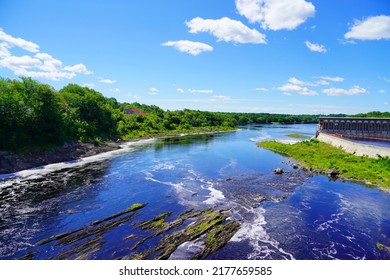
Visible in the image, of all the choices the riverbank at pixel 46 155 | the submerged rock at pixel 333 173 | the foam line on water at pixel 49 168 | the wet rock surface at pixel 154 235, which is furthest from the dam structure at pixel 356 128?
the wet rock surface at pixel 154 235

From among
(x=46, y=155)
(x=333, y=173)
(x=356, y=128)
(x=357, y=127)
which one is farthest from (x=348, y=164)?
(x=357, y=127)

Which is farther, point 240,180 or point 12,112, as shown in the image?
point 12,112

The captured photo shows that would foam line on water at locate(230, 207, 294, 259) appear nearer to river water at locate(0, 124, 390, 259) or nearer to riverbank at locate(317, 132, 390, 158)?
river water at locate(0, 124, 390, 259)

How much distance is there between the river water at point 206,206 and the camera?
18.5 meters

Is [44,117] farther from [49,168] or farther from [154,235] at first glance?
[154,235]

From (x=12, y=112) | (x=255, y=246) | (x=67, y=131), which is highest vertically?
(x=12, y=112)

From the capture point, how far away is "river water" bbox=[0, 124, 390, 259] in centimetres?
1852

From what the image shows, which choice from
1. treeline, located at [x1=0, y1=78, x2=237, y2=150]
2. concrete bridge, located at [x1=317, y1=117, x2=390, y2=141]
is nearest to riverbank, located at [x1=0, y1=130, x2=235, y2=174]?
treeline, located at [x1=0, y1=78, x2=237, y2=150]

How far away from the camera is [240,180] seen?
35656mm

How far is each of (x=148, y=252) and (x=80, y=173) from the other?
81.4ft

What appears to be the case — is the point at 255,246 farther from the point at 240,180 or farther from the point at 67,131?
the point at 67,131

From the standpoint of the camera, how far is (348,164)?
41625 mm

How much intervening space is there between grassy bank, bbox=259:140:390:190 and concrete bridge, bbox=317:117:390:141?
33.2 metres

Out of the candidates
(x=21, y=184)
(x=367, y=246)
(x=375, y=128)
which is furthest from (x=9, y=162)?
(x=375, y=128)
